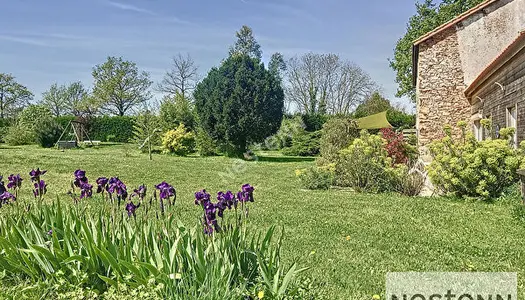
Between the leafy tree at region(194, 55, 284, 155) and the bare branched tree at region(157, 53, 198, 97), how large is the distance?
19.0 meters

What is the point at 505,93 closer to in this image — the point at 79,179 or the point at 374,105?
the point at 79,179

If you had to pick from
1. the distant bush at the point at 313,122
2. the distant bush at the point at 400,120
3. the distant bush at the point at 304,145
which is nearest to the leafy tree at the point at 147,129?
the distant bush at the point at 304,145

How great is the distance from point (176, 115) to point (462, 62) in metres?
15.7

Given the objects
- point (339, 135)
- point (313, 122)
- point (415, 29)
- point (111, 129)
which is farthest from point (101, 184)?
point (415, 29)

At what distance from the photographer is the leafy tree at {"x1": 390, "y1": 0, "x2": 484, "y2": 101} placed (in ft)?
94.6

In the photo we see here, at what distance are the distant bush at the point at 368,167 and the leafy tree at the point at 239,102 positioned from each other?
10.9 metres

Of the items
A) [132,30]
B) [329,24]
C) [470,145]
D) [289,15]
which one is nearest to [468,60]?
[329,24]

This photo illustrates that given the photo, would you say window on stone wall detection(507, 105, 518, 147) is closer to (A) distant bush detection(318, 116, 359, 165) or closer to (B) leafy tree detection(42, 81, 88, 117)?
(A) distant bush detection(318, 116, 359, 165)

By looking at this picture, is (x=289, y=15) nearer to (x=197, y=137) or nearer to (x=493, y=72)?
(x=493, y=72)

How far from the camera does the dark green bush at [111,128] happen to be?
31438mm

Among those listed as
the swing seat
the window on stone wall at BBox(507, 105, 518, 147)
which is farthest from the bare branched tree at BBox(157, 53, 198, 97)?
the window on stone wall at BBox(507, 105, 518, 147)

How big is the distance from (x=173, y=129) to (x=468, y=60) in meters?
15.3

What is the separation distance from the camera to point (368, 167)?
10289mm

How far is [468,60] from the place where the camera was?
15.2m
